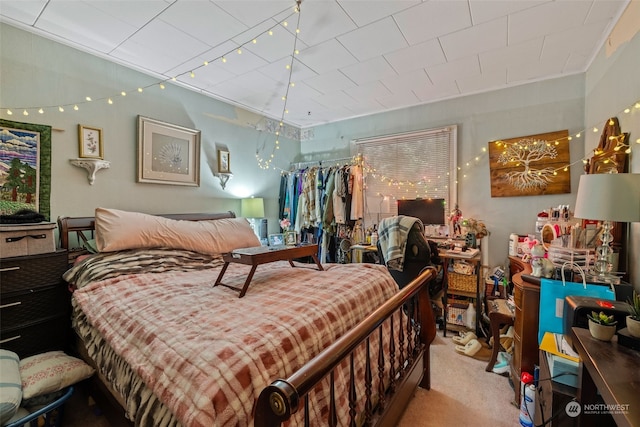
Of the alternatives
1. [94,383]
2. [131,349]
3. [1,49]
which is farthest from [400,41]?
[94,383]

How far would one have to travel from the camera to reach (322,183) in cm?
433

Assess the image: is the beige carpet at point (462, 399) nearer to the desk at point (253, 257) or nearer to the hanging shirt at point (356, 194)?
the desk at point (253, 257)

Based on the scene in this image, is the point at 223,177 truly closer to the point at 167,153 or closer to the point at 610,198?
the point at 167,153

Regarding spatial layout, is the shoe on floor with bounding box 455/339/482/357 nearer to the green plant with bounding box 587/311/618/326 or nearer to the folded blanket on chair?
the folded blanket on chair

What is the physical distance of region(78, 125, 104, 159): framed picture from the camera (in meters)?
2.52

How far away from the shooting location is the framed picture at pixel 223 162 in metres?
3.67

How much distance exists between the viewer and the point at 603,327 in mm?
1078

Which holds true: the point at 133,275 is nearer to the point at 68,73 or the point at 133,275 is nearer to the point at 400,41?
the point at 68,73

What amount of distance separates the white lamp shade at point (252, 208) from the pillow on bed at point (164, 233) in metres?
0.66

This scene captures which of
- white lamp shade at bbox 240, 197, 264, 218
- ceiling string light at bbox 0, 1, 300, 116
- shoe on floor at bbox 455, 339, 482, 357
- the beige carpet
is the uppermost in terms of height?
ceiling string light at bbox 0, 1, 300, 116

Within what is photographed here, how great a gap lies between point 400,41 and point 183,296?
2637 mm

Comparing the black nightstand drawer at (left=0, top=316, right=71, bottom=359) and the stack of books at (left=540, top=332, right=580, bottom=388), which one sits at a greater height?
the stack of books at (left=540, top=332, right=580, bottom=388)

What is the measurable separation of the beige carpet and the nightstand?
259 cm

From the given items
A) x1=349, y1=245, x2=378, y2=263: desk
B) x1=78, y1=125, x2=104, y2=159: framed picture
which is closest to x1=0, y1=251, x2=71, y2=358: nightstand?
x1=78, y1=125, x2=104, y2=159: framed picture
